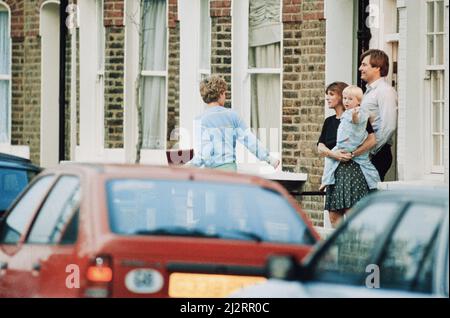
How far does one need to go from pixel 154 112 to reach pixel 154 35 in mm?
1162

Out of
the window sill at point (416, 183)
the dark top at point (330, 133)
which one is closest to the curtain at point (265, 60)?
the window sill at point (416, 183)

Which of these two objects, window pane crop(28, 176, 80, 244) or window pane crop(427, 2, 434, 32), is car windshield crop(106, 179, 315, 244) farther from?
window pane crop(427, 2, 434, 32)

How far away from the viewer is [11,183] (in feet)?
52.1

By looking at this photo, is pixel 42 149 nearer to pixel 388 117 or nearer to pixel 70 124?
pixel 70 124

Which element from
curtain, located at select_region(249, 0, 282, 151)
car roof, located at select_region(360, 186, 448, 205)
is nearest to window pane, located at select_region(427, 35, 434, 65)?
curtain, located at select_region(249, 0, 282, 151)

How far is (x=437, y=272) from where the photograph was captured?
817 centimetres

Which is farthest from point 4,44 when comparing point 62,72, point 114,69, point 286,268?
point 286,268

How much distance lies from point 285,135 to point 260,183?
1074cm

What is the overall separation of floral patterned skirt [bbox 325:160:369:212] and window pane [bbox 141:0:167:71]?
28.7ft

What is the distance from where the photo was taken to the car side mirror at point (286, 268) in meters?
8.91

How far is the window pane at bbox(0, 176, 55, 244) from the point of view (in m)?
11.9

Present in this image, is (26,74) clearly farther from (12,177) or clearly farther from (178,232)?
(178,232)

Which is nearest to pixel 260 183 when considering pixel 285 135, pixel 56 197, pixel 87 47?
pixel 56 197

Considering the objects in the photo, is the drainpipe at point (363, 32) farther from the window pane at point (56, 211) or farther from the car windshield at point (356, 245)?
the car windshield at point (356, 245)
